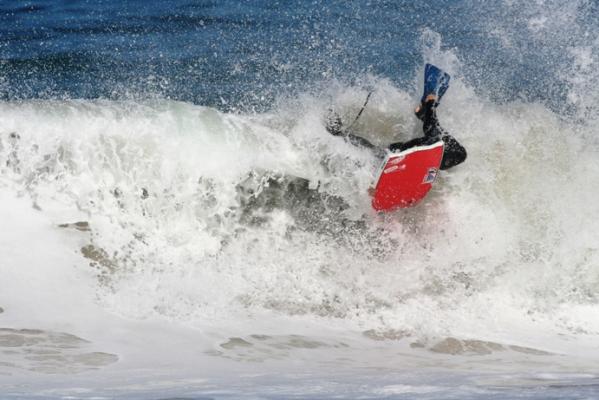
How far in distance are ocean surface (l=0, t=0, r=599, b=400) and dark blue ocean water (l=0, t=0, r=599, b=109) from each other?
1.13 m

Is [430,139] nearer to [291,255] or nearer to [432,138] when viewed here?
[432,138]

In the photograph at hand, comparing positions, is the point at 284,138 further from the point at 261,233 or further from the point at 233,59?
the point at 233,59

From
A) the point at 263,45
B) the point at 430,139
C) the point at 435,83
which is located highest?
the point at 263,45

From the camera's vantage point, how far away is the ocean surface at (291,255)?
4.14 metres

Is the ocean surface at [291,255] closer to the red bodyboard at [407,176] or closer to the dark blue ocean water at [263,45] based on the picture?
the red bodyboard at [407,176]

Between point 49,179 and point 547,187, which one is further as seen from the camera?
point 547,187

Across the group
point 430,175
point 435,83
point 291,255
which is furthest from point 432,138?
point 291,255

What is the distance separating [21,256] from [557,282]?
4.20 m

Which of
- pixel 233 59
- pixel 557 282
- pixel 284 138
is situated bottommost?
pixel 557 282

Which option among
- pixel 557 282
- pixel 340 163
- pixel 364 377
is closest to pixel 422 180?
pixel 340 163

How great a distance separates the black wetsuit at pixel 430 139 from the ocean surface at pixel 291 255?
409 mm

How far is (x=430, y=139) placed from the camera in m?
5.35

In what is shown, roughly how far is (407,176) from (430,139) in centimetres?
33

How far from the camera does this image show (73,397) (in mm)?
3215
